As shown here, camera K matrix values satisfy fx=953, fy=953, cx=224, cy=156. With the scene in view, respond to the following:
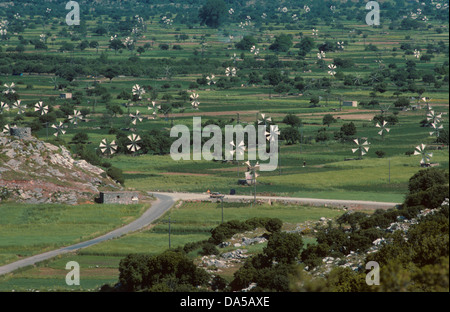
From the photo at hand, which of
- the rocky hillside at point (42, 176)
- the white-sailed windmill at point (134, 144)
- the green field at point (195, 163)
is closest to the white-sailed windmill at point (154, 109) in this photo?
the green field at point (195, 163)

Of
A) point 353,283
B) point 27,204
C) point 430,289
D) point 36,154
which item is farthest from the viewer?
point 36,154

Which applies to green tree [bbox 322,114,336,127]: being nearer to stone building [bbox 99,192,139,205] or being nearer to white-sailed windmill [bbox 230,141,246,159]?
white-sailed windmill [bbox 230,141,246,159]

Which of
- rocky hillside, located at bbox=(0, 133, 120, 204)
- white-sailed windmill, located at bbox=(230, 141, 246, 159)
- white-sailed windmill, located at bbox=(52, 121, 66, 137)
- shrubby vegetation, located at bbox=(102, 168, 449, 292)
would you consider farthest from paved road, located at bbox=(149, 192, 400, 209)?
white-sailed windmill, located at bbox=(52, 121, 66, 137)

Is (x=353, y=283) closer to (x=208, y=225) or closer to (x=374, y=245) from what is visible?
(x=374, y=245)

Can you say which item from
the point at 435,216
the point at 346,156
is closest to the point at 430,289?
the point at 435,216

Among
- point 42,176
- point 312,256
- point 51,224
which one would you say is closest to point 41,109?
point 42,176

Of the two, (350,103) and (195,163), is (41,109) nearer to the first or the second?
(195,163)
